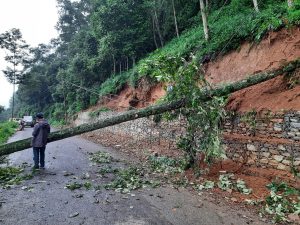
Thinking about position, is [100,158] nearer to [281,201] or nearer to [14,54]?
[281,201]

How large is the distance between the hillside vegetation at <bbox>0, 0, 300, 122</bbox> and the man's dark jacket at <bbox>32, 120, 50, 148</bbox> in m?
→ 3.90

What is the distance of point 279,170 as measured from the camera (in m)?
7.29

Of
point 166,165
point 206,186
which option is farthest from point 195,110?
point 166,165

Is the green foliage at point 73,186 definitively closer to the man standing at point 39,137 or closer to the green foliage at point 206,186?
the man standing at point 39,137

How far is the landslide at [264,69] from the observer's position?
322 inches

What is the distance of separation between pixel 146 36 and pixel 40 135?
17472 mm

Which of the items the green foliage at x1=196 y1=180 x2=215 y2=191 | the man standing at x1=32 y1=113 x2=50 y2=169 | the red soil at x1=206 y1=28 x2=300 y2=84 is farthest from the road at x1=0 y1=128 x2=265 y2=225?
the red soil at x1=206 y1=28 x2=300 y2=84

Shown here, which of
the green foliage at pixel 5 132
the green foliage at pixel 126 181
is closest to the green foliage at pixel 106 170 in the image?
the green foliage at pixel 126 181

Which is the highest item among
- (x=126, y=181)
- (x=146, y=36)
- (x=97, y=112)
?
(x=146, y=36)

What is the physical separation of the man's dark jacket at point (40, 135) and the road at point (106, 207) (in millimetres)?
1532

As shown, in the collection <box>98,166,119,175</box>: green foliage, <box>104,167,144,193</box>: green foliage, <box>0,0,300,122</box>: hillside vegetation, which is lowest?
<box>104,167,144,193</box>: green foliage

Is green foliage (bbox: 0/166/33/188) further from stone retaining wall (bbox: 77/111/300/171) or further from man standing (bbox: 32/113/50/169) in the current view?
stone retaining wall (bbox: 77/111/300/171)

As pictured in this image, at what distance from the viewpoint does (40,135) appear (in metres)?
9.32

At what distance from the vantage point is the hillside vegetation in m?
10.7
